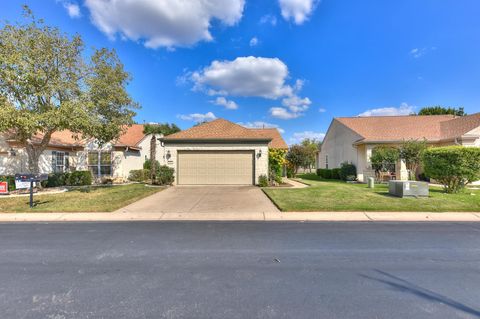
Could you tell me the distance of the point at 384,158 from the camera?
17.4 meters

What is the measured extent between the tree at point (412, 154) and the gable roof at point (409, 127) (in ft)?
4.87

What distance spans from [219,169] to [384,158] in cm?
1141

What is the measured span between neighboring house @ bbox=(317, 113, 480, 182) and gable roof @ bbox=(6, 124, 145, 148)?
55.5 ft

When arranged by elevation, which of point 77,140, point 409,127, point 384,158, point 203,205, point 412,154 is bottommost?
point 203,205

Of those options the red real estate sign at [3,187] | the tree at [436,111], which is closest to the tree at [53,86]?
the red real estate sign at [3,187]

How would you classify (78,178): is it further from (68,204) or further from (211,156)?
(211,156)

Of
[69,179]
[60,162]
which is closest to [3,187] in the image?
[69,179]

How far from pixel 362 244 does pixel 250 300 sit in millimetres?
3394

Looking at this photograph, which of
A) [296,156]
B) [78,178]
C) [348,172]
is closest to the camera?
[78,178]

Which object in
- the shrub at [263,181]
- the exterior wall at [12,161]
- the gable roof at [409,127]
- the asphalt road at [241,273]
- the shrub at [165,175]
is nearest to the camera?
the asphalt road at [241,273]

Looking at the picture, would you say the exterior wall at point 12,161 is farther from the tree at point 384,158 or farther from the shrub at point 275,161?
the tree at point 384,158

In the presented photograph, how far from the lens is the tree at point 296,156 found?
25.5 meters

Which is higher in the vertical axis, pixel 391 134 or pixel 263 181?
pixel 391 134

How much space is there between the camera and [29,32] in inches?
452
